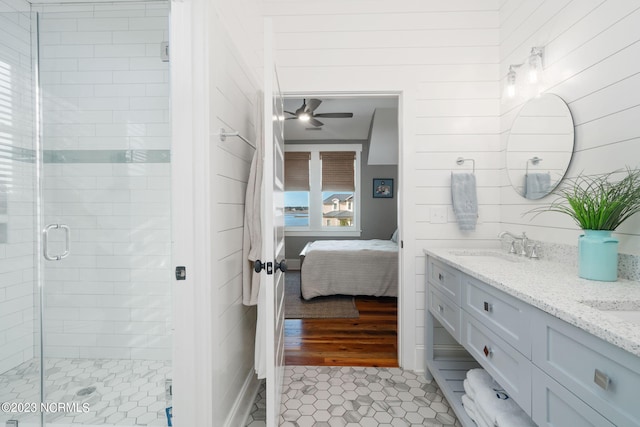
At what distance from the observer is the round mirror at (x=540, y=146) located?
1.52 m

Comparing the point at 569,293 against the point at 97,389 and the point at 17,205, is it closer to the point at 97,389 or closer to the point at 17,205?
the point at 97,389

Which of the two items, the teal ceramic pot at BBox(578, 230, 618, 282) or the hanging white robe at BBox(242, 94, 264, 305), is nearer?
the teal ceramic pot at BBox(578, 230, 618, 282)

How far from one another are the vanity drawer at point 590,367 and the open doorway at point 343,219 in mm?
1562

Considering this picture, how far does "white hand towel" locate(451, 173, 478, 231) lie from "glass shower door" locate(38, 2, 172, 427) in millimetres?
2118

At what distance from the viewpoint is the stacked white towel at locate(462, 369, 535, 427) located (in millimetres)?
1136

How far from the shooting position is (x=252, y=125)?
6.51 feet

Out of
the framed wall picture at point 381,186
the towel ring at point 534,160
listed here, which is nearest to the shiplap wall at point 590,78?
the towel ring at point 534,160

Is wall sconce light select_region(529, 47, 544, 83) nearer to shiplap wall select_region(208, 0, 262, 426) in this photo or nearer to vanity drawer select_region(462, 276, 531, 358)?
vanity drawer select_region(462, 276, 531, 358)

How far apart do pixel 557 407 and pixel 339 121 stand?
15.7ft

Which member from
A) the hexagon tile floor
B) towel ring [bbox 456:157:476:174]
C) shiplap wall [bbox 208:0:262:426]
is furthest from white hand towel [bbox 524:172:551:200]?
shiplap wall [bbox 208:0:262:426]

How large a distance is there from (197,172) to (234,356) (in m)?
1.05

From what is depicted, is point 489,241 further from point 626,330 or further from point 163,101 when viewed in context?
point 163,101

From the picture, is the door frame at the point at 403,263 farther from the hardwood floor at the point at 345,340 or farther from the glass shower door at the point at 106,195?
the glass shower door at the point at 106,195

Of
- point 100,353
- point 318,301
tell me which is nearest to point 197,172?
A: point 100,353
